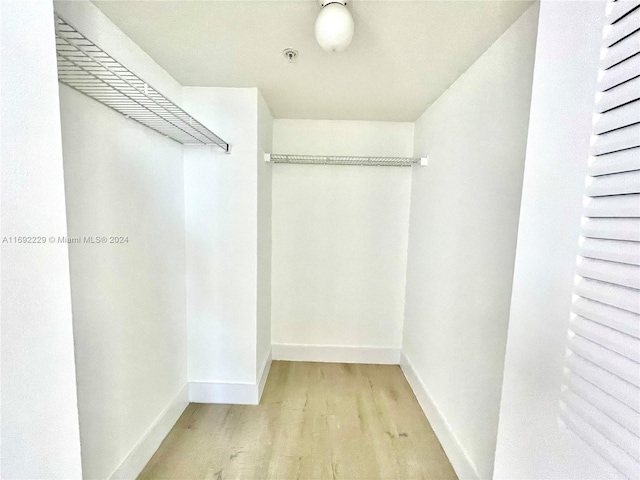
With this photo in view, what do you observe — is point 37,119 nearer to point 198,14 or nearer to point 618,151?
point 198,14

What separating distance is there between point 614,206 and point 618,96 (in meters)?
0.21

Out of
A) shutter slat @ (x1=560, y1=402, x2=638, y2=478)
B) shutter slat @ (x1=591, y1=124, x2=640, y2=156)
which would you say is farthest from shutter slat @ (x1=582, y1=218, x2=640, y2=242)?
shutter slat @ (x1=560, y1=402, x2=638, y2=478)

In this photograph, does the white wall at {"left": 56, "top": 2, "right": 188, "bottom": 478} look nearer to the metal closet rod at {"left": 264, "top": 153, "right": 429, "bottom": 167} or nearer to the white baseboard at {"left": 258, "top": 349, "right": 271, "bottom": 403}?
the white baseboard at {"left": 258, "top": 349, "right": 271, "bottom": 403}

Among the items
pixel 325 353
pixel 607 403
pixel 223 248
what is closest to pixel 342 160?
pixel 223 248

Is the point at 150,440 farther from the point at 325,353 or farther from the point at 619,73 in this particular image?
the point at 619,73

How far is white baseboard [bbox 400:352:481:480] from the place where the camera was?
1.48 m

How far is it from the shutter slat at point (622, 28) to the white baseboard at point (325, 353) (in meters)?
2.59

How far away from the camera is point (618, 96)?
601 mm

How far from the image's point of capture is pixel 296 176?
2676 millimetres

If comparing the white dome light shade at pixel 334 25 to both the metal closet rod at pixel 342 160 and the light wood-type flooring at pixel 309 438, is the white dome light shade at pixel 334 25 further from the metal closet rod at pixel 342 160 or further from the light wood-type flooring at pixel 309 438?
the light wood-type flooring at pixel 309 438

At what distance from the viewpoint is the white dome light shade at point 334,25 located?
1067 millimetres

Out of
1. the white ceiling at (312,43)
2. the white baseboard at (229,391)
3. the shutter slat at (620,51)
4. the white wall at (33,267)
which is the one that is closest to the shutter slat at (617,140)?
the shutter slat at (620,51)

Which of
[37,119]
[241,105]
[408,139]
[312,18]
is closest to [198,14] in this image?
[312,18]

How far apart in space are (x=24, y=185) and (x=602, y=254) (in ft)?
3.89
